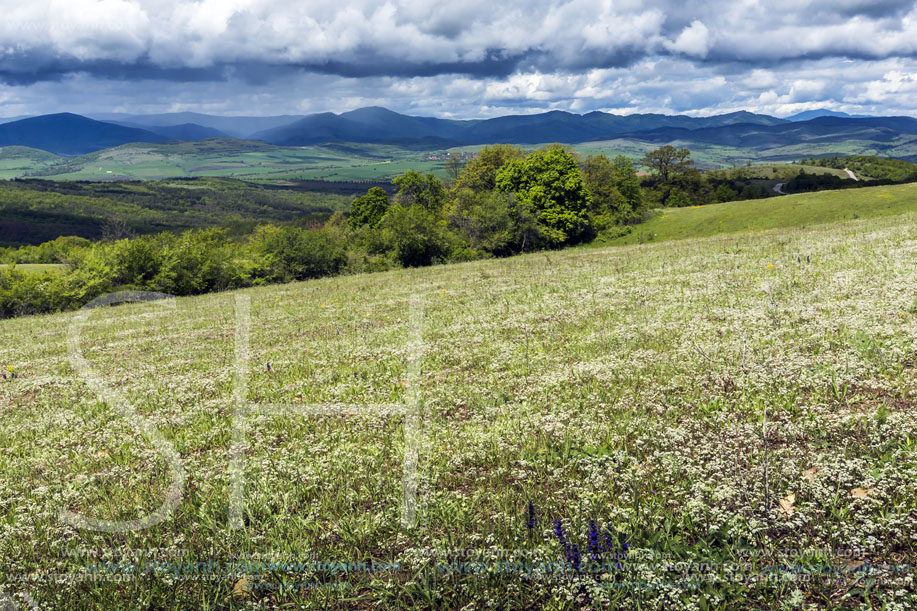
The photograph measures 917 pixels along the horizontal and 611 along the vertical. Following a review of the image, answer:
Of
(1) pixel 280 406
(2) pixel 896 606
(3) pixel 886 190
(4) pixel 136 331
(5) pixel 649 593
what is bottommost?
(4) pixel 136 331

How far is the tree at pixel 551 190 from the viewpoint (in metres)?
74.5

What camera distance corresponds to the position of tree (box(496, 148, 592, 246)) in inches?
2933

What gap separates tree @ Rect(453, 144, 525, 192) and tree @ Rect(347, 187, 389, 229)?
669 inches

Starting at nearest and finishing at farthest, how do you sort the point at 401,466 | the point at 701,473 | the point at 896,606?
the point at 896,606 → the point at 701,473 → the point at 401,466

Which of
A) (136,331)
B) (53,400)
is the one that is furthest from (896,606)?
(136,331)

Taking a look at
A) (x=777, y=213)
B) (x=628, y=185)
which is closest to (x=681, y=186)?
(x=628, y=185)

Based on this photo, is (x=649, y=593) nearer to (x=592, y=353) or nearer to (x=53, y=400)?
(x=592, y=353)

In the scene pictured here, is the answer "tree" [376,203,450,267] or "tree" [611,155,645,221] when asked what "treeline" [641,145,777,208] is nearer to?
"tree" [611,155,645,221]

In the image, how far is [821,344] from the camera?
8.21 metres

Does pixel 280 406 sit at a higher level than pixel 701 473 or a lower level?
lower

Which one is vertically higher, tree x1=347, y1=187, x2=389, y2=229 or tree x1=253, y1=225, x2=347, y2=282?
tree x1=347, y1=187, x2=389, y2=229

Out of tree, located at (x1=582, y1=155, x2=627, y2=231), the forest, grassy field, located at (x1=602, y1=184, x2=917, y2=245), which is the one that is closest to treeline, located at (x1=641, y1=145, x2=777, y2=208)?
the forest

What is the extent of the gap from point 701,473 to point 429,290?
761 inches

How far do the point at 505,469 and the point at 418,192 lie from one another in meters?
92.4
